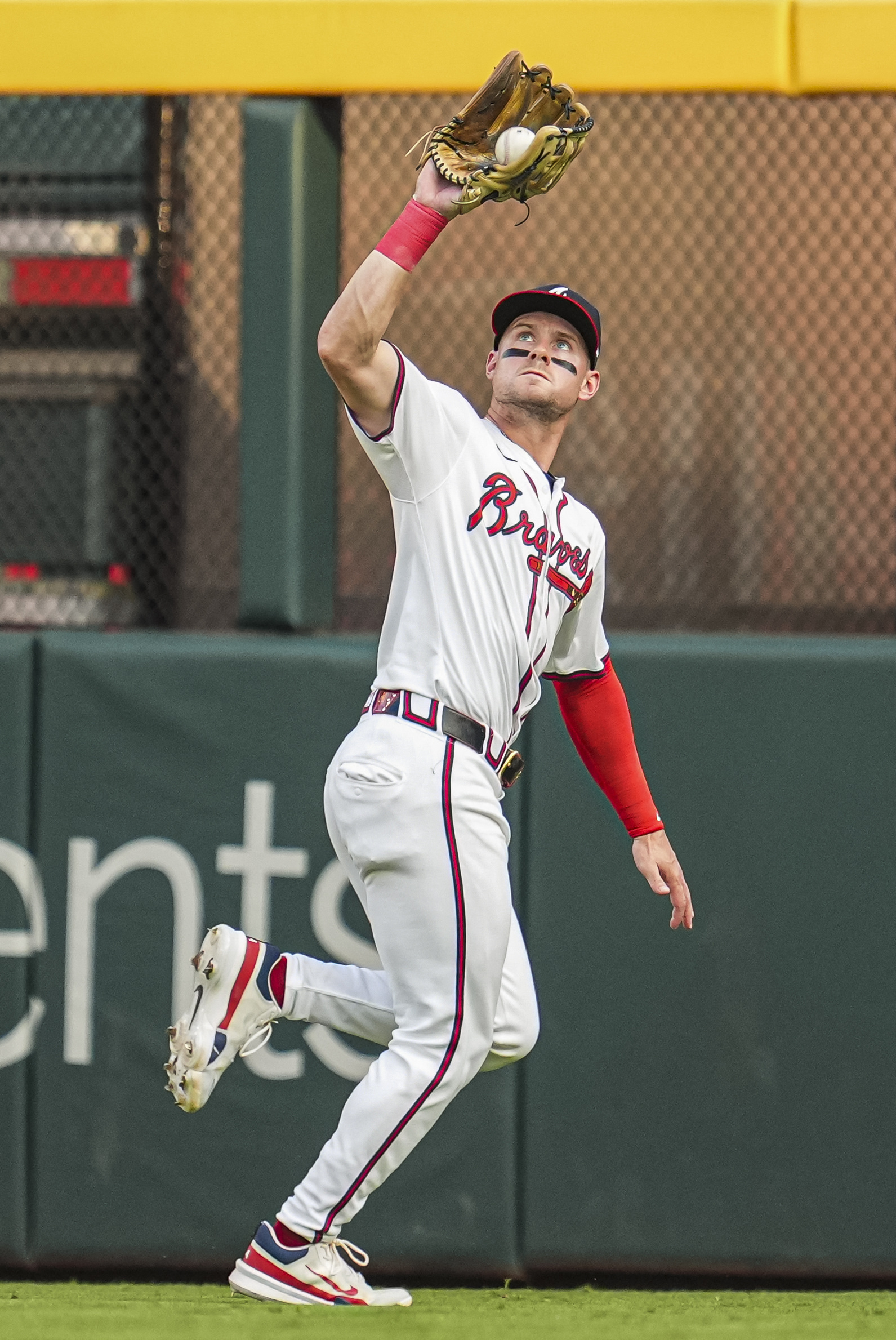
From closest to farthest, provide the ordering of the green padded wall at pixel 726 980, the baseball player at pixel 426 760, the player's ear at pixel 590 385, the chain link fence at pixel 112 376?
the baseball player at pixel 426 760 < the player's ear at pixel 590 385 < the green padded wall at pixel 726 980 < the chain link fence at pixel 112 376

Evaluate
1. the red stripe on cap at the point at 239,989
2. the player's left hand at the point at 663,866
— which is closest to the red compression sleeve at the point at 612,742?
the player's left hand at the point at 663,866

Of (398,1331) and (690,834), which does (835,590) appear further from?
(398,1331)

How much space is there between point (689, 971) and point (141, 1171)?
4.31 feet

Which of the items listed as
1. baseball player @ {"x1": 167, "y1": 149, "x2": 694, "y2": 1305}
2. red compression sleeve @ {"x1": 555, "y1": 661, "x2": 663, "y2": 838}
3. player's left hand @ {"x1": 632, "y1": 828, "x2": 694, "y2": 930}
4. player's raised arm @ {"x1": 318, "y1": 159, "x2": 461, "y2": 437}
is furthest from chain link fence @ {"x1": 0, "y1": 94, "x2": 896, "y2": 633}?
player's raised arm @ {"x1": 318, "y1": 159, "x2": 461, "y2": 437}

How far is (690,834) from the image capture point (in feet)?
11.4

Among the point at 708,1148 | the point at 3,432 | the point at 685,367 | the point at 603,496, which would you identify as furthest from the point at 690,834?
the point at 3,432

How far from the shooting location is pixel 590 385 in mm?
2824

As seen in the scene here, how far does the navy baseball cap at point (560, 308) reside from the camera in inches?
106

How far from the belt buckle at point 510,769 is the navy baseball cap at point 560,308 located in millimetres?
734

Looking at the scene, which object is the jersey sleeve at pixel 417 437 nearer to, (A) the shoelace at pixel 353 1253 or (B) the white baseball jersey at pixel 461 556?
(B) the white baseball jersey at pixel 461 556

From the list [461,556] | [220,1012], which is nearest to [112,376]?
[461,556]

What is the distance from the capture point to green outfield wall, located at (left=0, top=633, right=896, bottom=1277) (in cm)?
344

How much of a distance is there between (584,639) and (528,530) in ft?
1.20

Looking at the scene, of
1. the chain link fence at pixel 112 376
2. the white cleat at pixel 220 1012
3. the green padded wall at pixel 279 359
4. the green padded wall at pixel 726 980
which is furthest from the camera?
the chain link fence at pixel 112 376
